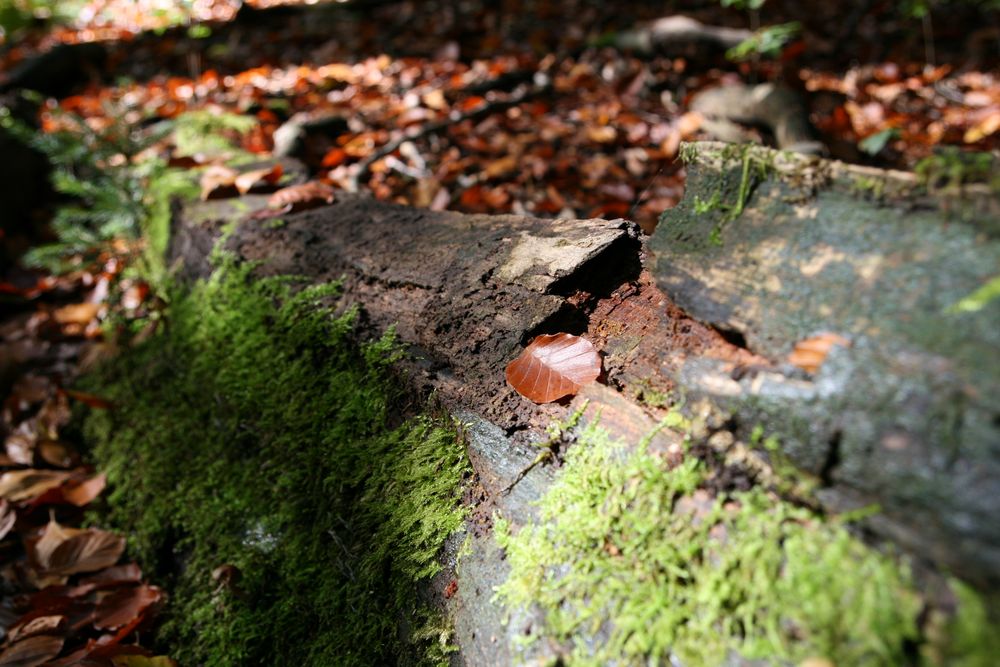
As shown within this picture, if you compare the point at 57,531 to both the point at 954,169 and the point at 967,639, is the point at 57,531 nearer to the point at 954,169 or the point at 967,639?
the point at 967,639

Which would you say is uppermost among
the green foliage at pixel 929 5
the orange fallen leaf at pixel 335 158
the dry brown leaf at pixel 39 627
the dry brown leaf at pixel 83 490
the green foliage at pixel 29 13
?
the green foliage at pixel 29 13

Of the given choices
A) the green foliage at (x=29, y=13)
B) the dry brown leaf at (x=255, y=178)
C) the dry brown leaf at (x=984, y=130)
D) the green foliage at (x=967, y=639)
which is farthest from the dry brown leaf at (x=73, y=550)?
the green foliage at (x=29, y=13)

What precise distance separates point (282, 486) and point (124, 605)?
768mm

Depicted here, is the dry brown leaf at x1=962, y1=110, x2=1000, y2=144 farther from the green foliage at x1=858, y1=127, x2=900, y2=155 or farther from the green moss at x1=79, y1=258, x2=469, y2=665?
the green moss at x1=79, y1=258, x2=469, y2=665

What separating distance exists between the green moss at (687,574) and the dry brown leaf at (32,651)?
5.47ft

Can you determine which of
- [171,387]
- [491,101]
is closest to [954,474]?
[171,387]

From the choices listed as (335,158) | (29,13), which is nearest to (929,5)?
(335,158)

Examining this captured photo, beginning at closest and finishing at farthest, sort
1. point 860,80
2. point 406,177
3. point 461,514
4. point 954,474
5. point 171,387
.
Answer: point 954,474 < point 461,514 < point 171,387 < point 406,177 < point 860,80

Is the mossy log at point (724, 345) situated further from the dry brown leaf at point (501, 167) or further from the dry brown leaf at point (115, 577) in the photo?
the dry brown leaf at point (501, 167)

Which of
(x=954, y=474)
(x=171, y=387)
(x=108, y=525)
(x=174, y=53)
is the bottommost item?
(x=108, y=525)

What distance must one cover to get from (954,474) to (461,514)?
38.5 inches

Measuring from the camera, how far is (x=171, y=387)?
106 inches

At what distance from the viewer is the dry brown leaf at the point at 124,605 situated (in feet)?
6.84

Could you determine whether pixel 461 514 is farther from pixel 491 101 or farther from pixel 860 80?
pixel 860 80
